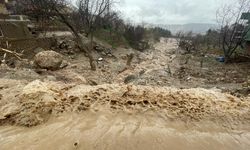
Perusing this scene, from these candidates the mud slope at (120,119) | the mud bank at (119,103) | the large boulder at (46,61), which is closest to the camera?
the mud slope at (120,119)

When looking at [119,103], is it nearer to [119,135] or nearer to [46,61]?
[119,135]

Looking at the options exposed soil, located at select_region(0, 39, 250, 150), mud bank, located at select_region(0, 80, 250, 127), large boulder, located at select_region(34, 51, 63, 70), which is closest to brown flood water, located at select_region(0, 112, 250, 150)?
exposed soil, located at select_region(0, 39, 250, 150)

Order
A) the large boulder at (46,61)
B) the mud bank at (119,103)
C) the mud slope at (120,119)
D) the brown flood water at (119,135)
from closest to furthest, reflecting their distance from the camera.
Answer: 1. the brown flood water at (119,135)
2. the mud slope at (120,119)
3. the mud bank at (119,103)
4. the large boulder at (46,61)

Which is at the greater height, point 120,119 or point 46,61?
point 46,61

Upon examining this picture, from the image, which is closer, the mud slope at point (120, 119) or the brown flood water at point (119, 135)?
the brown flood water at point (119, 135)

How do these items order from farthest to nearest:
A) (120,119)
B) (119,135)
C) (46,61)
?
(46,61) < (120,119) < (119,135)

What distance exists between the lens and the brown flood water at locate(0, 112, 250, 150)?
13.3 feet

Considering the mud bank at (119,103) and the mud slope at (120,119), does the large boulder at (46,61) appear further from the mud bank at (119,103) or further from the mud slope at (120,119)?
the mud bank at (119,103)

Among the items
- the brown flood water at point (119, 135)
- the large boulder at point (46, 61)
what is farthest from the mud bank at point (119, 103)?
the large boulder at point (46, 61)

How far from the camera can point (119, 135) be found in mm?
4332

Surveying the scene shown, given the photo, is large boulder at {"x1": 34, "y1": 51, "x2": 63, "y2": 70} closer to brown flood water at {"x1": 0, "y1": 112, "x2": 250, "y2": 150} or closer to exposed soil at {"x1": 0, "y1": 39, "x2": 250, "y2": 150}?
exposed soil at {"x1": 0, "y1": 39, "x2": 250, "y2": 150}

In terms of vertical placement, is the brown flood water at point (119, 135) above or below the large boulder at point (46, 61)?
below

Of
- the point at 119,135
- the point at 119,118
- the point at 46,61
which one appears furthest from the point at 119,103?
the point at 46,61

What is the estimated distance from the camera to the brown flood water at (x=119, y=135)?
4.05 m
